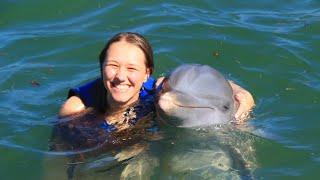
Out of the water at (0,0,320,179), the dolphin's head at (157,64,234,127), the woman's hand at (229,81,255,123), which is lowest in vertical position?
the water at (0,0,320,179)

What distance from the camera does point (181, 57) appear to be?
862 centimetres

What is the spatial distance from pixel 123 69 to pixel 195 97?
2.44ft

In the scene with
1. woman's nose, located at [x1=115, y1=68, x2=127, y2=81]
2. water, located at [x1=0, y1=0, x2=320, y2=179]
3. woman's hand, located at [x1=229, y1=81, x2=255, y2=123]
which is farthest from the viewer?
water, located at [x1=0, y1=0, x2=320, y2=179]

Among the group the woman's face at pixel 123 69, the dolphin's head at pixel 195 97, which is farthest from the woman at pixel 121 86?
the dolphin's head at pixel 195 97

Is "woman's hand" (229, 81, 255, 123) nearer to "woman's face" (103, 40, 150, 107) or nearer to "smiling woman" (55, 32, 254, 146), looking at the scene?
"smiling woman" (55, 32, 254, 146)

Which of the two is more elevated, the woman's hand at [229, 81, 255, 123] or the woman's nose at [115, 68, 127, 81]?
the woman's nose at [115, 68, 127, 81]

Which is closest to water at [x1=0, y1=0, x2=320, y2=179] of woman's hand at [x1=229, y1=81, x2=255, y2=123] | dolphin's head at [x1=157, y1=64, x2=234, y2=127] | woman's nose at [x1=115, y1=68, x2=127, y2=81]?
woman's hand at [x1=229, y1=81, x2=255, y2=123]

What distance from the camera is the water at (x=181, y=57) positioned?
670 centimetres

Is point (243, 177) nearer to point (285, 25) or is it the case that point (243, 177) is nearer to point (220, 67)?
point (220, 67)

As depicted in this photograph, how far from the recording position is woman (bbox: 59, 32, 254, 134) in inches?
235

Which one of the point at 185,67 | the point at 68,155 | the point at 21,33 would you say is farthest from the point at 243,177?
the point at 21,33

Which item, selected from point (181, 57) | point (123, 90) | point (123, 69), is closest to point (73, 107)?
point (123, 90)

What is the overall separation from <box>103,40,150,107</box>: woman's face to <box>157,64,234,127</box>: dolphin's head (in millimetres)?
411

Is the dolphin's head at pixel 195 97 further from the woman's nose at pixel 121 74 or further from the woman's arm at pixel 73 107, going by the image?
the woman's arm at pixel 73 107
